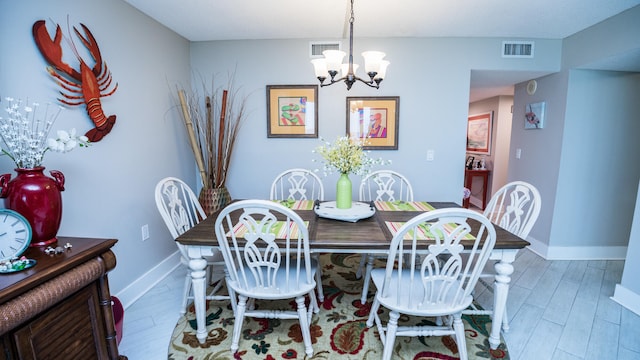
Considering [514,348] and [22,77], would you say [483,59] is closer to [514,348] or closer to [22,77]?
[514,348]

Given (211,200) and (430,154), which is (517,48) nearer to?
(430,154)

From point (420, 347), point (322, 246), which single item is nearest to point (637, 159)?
point (420, 347)

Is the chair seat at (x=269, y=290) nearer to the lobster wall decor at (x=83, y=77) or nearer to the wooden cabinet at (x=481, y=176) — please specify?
the lobster wall decor at (x=83, y=77)

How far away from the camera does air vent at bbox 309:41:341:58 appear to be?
2.96 m

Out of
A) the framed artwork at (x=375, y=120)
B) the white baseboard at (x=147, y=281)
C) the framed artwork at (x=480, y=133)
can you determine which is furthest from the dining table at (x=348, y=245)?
the framed artwork at (x=480, y=133)

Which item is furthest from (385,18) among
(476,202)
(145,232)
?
(476,202)

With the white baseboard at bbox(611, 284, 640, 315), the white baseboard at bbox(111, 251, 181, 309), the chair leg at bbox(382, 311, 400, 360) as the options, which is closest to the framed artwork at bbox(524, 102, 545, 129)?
the white baseboard at bbox(611, 284, 640, 315)

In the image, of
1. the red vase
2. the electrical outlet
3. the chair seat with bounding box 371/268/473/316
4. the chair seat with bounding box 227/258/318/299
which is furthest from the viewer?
the electrical outlet

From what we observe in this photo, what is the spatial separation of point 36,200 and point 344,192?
161 centimetres

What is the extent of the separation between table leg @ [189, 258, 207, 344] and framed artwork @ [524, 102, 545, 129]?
355cm

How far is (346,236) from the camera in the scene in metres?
1.66

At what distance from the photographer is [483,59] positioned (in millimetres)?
2953

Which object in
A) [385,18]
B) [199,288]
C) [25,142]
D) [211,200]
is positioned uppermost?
[385,18]

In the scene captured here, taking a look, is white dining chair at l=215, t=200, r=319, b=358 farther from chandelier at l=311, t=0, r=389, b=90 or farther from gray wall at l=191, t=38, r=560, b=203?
gray wall at l=191, t=38, r=560, b=203
